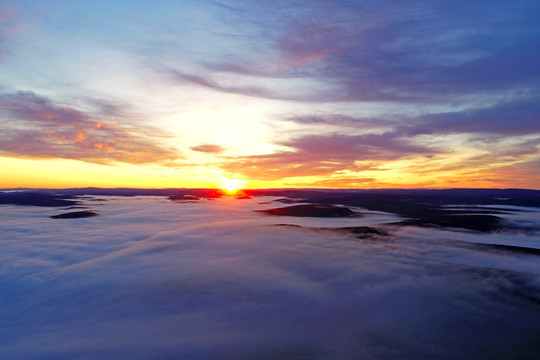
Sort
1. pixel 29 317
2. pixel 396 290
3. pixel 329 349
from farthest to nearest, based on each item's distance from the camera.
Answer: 1. pixel 396 290
2. pixel 29 317
3. pixel 329 349

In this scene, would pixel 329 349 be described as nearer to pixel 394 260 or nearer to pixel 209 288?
pixel 209 288

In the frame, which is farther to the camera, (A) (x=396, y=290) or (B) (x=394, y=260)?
(B) (x=394, y=260)

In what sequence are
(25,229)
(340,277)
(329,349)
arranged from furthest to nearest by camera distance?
(25,229) < (340,277) < (329,349)

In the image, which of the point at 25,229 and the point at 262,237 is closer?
the point at 262,237

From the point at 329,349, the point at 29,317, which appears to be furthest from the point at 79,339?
the point at 329,349

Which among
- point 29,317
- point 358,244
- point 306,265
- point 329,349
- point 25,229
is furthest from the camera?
point 25,229

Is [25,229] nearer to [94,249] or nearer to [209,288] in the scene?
[94,249]

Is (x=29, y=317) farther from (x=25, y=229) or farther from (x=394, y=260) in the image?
(x=25, y=229)

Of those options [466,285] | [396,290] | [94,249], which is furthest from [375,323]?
[94,249]

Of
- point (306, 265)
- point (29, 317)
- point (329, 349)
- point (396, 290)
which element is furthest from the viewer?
point (306, 265)
